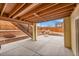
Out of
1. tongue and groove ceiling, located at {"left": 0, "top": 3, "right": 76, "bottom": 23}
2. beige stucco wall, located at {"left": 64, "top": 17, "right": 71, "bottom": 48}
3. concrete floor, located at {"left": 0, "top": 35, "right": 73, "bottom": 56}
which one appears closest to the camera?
tongue and groove ceiling, located at {"left": 0, "top": 3, "right": 76, "bottom": 23}

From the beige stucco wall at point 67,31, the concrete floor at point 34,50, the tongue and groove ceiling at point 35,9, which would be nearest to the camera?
the tongue and groove ceiling at point 35,9

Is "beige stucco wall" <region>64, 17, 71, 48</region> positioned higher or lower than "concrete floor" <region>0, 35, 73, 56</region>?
higher

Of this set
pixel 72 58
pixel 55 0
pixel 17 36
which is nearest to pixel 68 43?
pixel 72 58

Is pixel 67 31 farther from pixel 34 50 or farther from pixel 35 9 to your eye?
pixel 35 9

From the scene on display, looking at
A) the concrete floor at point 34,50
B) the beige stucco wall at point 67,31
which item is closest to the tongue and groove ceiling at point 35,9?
the beige stucco wall at point 67,31

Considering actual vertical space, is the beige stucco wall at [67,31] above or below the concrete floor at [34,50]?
above

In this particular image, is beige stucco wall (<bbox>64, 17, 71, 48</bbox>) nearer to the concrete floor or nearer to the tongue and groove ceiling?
the concrete floor

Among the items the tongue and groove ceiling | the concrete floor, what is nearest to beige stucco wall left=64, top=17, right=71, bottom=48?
the concrete floor

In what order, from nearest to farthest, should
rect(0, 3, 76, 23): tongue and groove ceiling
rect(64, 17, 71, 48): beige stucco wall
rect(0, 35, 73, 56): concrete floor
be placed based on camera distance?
rect(0, 3, 76, 23): tongue and groove ceiling, rect(0, 35, 73, 56): concrete floor, rect(64, 17, 71, 48): beige stucco wall

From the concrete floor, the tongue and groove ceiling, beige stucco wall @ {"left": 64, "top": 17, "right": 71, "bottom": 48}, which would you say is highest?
the tongue and groove ceiling

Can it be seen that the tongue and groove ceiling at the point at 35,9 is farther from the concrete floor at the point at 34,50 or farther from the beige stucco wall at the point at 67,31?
the concrete floor at the point at 34,50

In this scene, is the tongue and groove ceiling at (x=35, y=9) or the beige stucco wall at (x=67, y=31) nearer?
the tongue and groove ceiling at (x=35, y=9)

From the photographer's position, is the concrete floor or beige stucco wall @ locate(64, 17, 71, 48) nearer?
the concrete floor

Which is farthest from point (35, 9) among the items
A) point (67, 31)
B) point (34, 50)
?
point (67, 31)
